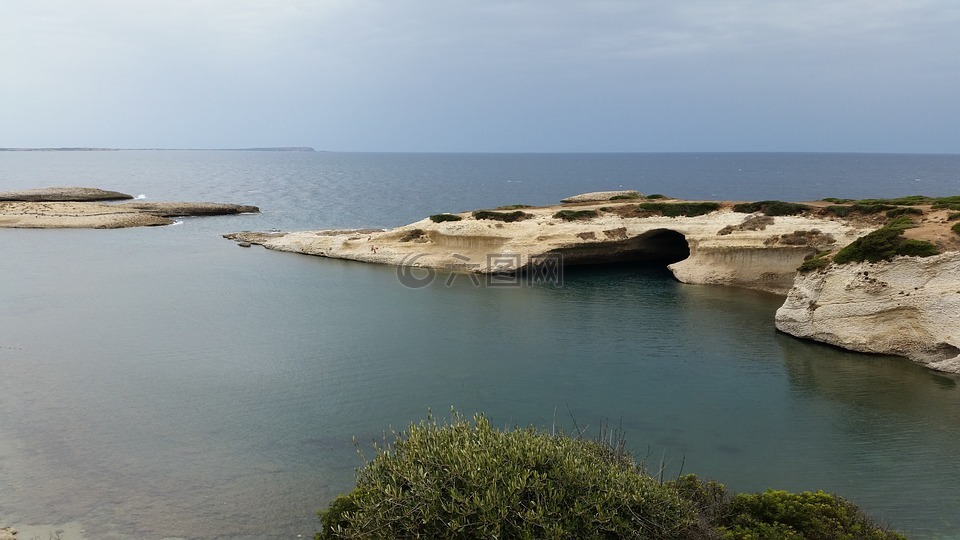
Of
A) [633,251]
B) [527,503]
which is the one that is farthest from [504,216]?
[527,503]

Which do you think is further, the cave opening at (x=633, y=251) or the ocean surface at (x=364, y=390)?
the cave opening at (x=633, y=251)

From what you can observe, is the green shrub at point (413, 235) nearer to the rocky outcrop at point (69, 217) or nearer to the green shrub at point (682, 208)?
the green shrub at point (682, 208)

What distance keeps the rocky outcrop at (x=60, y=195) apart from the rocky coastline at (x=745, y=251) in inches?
2142

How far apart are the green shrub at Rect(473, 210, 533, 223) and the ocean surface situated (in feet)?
25.4

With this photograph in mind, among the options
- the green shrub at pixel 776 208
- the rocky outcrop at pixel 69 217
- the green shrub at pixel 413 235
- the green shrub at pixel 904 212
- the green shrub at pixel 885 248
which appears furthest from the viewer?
the rocky outcrop at pixel 69 217

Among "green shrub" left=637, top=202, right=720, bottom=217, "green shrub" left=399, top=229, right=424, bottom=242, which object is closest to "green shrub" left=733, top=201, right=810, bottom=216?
"green shrub" left=637, top=202, right=720, bottom=217

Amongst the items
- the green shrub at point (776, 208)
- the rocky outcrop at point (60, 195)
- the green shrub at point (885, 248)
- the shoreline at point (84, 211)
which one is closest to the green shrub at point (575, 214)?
the green shrub at point (776, 208)

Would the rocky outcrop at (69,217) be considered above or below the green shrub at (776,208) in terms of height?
below

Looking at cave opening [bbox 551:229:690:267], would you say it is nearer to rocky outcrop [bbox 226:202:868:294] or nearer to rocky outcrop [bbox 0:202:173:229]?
rocky outcrop [bbox 226:202:868:294]

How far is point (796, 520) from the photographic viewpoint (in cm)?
1416

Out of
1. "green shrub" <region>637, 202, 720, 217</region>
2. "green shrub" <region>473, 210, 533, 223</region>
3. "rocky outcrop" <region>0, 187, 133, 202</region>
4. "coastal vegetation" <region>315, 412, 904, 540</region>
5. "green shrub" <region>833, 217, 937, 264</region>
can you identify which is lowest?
"coastal vegetation" <region>315, 412, 904, 540</region>

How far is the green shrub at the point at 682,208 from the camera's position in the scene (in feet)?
164

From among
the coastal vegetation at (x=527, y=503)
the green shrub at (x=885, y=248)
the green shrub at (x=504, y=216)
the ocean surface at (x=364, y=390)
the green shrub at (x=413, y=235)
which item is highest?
the green shrub at (x=504, y=216)

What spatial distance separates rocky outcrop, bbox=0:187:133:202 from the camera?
327 ft
